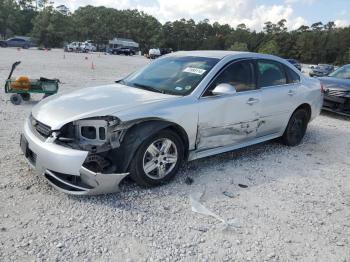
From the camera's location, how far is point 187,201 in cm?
400

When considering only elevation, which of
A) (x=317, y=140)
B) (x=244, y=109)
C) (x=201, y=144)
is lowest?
(x=317, y=140)

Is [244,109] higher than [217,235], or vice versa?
[244,109]

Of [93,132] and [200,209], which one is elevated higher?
[93,132]

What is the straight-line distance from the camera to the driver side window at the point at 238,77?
15.8 ft

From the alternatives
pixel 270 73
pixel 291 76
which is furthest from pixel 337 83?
pixel 270 73

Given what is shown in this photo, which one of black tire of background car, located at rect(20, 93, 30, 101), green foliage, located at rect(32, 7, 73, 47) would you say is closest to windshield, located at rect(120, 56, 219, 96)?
black tire of background car, located at rect(20, 93, 30, 101)

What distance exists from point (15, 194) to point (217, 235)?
220 centimetres

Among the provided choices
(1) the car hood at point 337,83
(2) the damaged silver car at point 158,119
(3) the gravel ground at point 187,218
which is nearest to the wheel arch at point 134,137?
(2) the damaged silver car at point 158,119

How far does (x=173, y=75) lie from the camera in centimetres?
495

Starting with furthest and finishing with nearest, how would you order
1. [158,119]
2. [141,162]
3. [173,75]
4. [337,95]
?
1. [337,95]
2. [173,75]
3. [158,119]
4. [141,162]

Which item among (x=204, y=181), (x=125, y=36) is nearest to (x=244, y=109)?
(x=204, y=181)

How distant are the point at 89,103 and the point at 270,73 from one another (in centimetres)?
302

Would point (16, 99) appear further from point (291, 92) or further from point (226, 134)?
point (291, 92)

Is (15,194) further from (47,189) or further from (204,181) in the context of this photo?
(204,181)
